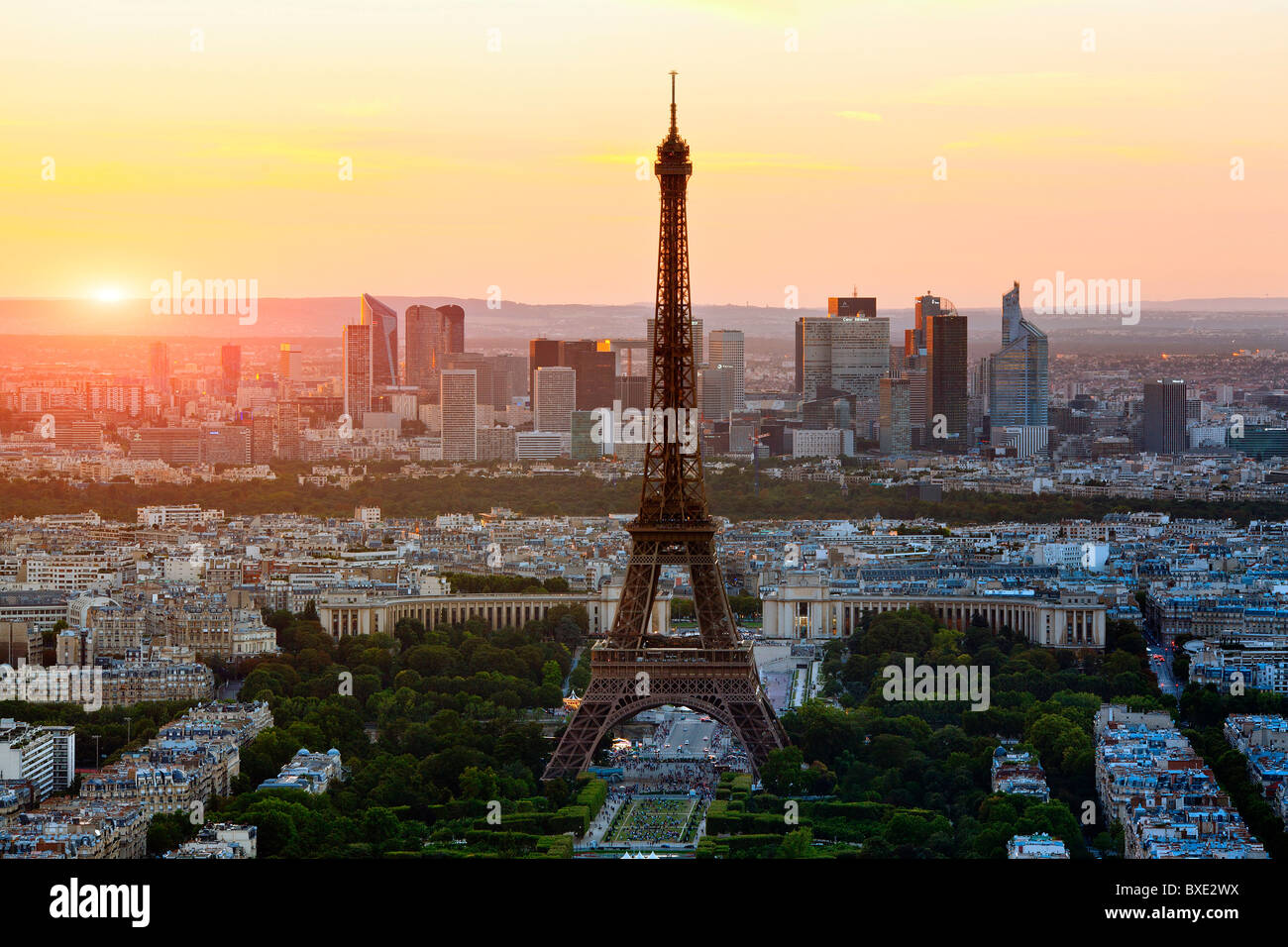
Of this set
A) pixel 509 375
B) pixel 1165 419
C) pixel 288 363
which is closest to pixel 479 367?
pixel 509 375

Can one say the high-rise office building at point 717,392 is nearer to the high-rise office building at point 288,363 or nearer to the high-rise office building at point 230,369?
the high-rise office building at point 288,363

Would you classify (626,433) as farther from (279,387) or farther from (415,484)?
(279,387)

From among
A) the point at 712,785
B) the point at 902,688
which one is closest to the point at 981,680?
the point at 902,688

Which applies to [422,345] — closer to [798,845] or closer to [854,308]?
[854,308]

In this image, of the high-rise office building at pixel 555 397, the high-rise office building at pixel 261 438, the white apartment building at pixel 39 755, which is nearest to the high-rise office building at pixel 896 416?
the high-rise office building at pixel 555 397

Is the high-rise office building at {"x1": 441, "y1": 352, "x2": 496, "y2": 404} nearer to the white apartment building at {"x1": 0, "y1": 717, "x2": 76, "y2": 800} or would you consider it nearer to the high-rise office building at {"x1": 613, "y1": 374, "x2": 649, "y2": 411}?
the high-rise office building at {"x1": 613, "y1": 374, "x2": 649, "y2": 411}
